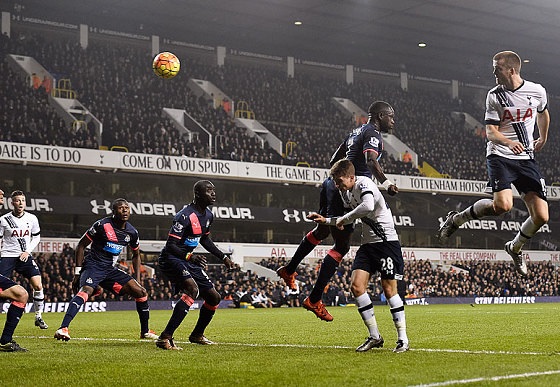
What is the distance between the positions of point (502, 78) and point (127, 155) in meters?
30.0

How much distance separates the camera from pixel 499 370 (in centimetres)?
726

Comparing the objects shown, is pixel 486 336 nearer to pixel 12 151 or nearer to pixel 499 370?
pixel 499 370

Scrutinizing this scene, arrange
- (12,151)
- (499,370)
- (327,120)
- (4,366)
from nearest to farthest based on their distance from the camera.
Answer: (499,370), (4,366), (12,151), (327,120)

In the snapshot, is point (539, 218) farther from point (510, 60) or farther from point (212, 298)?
point (212, 298)

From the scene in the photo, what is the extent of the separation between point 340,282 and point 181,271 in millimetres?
27607

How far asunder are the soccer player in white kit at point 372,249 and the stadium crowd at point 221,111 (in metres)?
28.5

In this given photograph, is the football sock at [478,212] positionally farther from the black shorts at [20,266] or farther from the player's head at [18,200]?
the black shorts at [20,266]

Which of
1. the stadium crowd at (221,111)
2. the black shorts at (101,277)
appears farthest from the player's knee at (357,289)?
the stadium crowd at (221,111)

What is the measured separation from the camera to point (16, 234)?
53.4 ft

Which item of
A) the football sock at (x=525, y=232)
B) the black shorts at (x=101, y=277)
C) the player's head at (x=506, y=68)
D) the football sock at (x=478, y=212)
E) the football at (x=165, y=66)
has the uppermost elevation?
the football at (x=165, y=66)

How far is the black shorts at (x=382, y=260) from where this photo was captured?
9656mm

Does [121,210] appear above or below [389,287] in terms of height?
above

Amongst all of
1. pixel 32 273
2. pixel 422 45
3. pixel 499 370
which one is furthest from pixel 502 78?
pixel 422 45

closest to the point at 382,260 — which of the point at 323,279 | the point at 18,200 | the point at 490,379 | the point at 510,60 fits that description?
the point at 323,279
